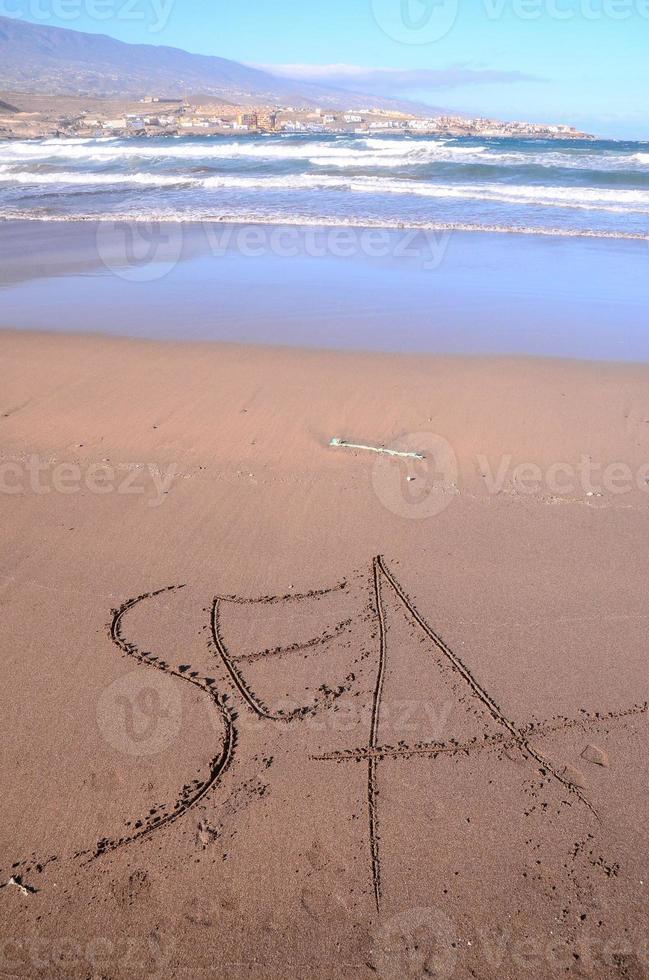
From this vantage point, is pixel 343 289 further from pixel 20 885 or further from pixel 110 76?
pixel 110 76

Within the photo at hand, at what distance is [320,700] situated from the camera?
3414 millimetres

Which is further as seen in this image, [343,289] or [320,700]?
[343,289]

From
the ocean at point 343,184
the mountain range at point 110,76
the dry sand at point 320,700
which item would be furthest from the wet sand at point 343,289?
the mountain range at point 110,76

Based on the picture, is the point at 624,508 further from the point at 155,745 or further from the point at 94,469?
the point at 94,469

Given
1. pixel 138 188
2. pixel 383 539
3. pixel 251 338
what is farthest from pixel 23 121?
pixel 383 539

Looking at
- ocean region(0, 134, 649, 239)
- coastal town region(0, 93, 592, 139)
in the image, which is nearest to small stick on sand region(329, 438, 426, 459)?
ocean region(0, 134, 649, 239)

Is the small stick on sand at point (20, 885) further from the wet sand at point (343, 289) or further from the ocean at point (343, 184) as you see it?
the ocean at point (343, 184)

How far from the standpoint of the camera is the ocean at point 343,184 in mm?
17922

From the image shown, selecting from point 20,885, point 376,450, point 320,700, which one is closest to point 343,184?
point 376,450

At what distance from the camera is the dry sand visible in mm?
2490

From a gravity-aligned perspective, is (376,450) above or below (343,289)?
below

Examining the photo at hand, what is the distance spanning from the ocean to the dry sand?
13085 mm

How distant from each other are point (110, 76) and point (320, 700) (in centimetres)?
15966

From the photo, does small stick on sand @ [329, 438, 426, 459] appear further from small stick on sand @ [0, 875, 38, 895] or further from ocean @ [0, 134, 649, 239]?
ocean @ [0, 134, 649, 239]
